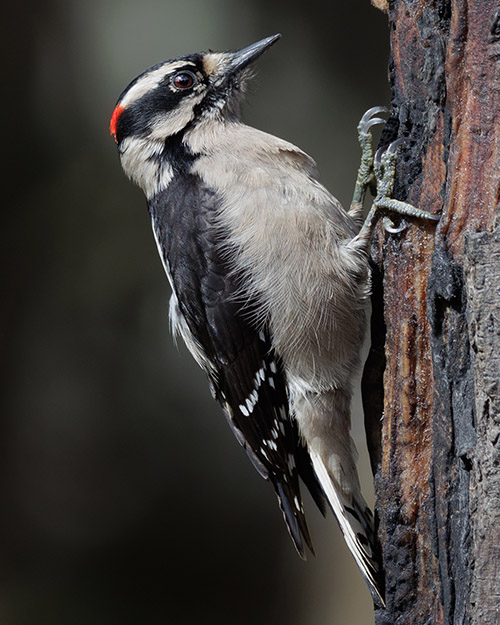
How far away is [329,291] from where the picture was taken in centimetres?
221

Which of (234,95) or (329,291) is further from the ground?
(234,95)

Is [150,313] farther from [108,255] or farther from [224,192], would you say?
[224,192]

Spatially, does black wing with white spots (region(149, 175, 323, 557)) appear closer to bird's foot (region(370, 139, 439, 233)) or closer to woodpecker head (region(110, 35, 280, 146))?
woodpecker head (region(110, 35, 280, 146))

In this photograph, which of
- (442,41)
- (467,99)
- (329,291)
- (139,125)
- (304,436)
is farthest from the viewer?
(139,125)

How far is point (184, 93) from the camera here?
261 centimetres

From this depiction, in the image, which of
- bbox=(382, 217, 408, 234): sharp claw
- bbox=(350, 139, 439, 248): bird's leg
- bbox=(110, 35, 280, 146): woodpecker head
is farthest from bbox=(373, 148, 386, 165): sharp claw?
bbox=(110, 35, 280, 146): woodpecker head

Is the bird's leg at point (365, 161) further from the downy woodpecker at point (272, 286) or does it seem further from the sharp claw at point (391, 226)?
the sharp claw at point (391, 226)

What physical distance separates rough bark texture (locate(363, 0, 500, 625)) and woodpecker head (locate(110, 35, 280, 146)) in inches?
32.3

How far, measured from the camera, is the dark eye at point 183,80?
2.61m

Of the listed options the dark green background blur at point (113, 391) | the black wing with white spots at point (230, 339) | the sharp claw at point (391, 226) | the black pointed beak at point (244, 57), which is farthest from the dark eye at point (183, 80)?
the dark green background blur at point (113, 391)

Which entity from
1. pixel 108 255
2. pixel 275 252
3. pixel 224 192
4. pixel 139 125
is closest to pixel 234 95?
pixel 139 125

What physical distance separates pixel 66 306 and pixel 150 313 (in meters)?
0.46

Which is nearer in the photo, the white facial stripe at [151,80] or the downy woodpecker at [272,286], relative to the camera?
the downy woodpecker at [272,286]

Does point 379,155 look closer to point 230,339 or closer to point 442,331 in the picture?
point 442,331
